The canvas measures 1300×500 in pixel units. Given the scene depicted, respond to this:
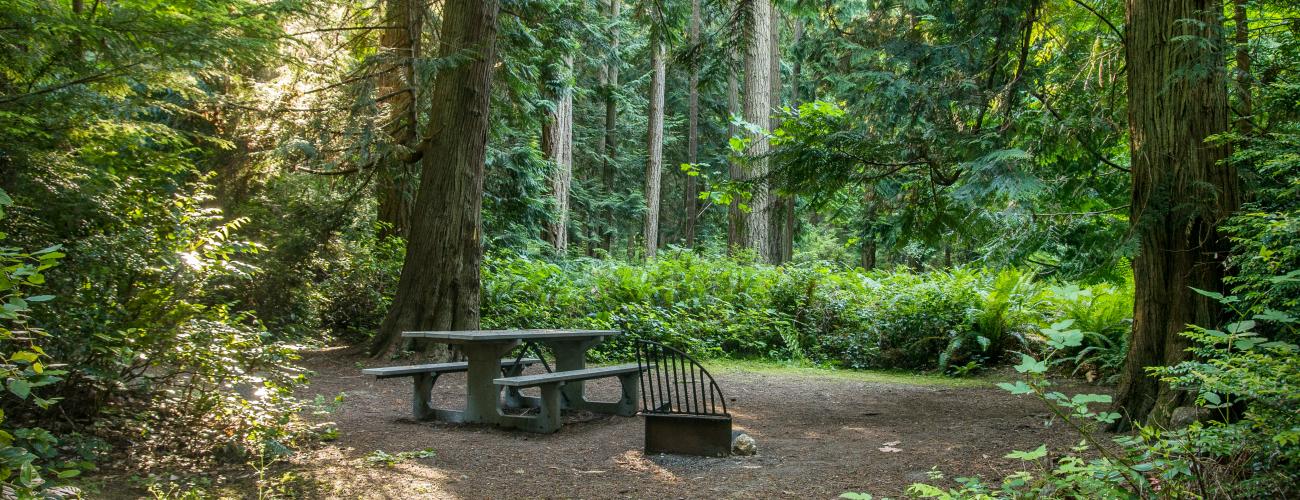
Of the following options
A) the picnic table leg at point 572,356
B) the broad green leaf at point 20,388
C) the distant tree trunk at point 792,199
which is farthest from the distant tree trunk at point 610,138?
the broad green leaf at point 20,388

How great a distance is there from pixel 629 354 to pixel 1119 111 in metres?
6.98

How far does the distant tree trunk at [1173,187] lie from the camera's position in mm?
4777

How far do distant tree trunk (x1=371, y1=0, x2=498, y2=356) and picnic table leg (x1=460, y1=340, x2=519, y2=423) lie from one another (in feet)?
10.9

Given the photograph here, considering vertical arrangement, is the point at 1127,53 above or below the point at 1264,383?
above

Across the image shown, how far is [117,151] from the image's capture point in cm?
604

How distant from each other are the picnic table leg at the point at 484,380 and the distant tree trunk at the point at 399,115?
4.66m

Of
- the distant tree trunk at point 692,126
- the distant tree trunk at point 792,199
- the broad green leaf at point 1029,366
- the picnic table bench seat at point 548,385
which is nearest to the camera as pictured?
the broad green leaf at point 1029,366

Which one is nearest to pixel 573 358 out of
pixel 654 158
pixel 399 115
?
pixel 399 115

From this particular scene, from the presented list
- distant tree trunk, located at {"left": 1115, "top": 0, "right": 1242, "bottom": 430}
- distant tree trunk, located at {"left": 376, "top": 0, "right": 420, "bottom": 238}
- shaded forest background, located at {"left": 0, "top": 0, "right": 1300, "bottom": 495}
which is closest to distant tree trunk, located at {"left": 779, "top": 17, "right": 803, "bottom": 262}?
shaded forest background, located at {"left": 0, "top": 0, "right": 1300, "bottom": 495}

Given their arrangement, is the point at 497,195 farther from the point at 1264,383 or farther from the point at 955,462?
the point at 1264,383

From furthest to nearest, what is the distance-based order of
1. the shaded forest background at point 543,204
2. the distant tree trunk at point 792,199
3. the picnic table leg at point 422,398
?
1. the distant tree trunk at point 792,199
2. the picnic table leg at point 422,398
3. the shaded forest background at point 543,204

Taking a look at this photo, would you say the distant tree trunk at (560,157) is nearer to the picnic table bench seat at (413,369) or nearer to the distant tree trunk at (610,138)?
the distant tree trunk at (610,138)

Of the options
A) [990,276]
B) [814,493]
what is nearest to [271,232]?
[814,493]

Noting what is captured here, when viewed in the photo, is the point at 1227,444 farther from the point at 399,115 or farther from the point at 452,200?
the point at 399,115
